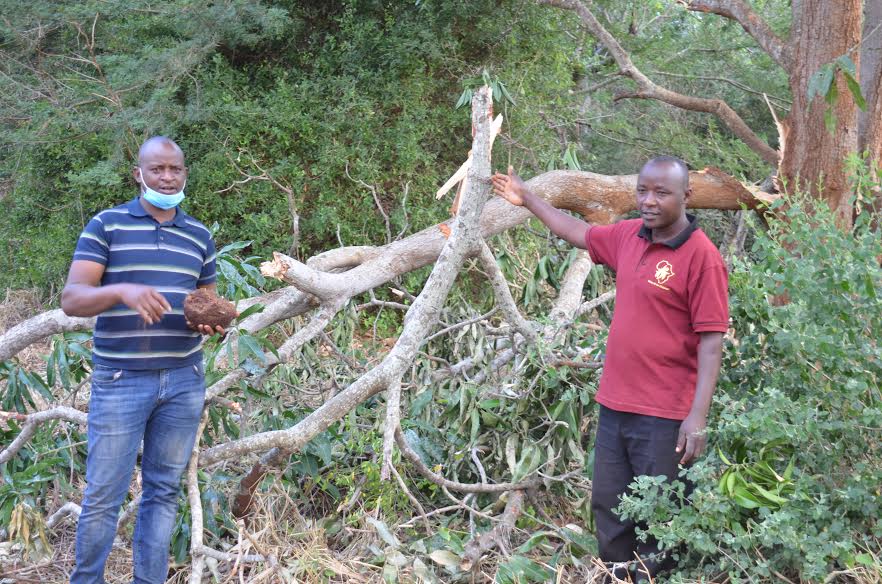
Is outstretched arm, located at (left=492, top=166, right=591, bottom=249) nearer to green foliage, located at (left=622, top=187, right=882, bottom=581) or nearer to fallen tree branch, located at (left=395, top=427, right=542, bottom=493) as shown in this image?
green foliage, located at (left=622, top=187, right=882, bottom=581)

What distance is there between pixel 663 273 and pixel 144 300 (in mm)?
1762

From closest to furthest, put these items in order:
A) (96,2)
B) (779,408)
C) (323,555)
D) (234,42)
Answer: (779,408), (323,555), (96,2), (234,42)

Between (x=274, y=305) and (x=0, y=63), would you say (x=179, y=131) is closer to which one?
(x=0, y=63)

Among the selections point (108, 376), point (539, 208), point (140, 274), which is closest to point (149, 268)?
point (140, 274)

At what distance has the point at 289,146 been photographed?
25.6 ft

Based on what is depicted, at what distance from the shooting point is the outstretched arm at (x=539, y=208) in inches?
145

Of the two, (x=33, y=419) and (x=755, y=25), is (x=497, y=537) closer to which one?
(x=33, y=419)

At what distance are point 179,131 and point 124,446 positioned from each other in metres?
5.15

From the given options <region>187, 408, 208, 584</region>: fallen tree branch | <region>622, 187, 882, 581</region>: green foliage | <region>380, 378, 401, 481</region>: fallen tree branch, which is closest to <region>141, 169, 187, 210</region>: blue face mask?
<region>187, 408, 208, 584</region>: fallen tree branch

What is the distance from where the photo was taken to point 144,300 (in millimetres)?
2834

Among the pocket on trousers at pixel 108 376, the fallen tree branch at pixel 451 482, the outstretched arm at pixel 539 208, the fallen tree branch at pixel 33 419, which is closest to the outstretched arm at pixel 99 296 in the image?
the pocket on trousers at pixel 108 376

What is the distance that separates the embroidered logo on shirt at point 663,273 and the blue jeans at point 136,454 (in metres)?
1.72

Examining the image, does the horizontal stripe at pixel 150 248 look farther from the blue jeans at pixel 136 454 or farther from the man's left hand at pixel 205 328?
the blue jeans at pixel 136 454

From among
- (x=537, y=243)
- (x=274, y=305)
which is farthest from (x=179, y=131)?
(x=274, y=305)
